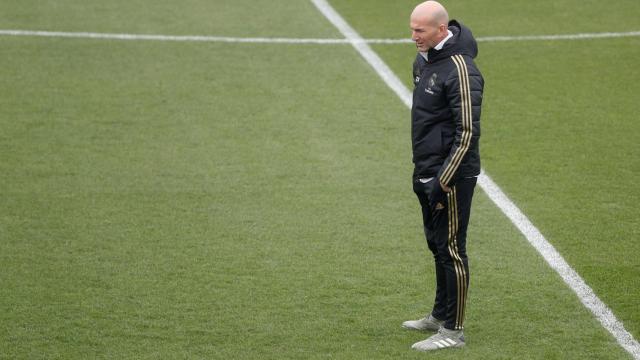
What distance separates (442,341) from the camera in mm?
7574

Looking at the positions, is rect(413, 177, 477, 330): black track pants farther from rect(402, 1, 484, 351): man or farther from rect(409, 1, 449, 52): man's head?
rect(409, 1, 449, 52): man's head

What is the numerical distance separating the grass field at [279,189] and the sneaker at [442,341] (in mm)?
83

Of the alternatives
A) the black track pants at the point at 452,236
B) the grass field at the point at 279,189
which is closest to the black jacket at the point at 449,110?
the black track pants at the point at 452,236

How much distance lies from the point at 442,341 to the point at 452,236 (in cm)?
66

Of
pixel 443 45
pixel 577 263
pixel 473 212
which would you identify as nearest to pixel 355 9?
pixel 473 212

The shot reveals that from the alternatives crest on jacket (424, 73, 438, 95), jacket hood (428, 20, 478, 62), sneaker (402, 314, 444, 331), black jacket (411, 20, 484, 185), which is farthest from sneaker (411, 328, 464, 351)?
jacket hood (428, 20, 478, 62)

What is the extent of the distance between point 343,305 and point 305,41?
323 inches

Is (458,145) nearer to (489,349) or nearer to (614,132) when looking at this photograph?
(489,349)

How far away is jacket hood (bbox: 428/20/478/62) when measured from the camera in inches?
282

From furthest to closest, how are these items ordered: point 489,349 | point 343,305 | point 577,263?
point 577,263 → point 343,305 → point 489,349

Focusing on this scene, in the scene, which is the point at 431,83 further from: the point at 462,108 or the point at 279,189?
the point at 279,189

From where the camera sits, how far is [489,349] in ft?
24.9

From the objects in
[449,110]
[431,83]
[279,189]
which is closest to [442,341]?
[449,110]

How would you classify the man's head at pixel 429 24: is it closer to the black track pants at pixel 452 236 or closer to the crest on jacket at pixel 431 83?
the crest on jacket at pixel 431 83
